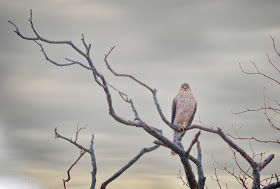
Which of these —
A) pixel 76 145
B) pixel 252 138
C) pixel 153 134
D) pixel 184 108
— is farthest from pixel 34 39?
pixel 184 108

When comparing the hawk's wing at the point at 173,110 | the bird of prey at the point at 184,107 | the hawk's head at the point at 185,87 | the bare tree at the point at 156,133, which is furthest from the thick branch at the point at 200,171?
the hawk's head at the point at 185,87

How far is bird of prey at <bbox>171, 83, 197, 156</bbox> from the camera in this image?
10.8m

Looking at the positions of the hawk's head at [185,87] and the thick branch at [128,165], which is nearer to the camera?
the thick branch at [128,165]

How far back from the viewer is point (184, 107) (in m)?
11.1

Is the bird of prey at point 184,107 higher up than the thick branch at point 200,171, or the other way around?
the bird of prey at point 184,107

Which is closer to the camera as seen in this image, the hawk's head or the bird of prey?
the bird of prey

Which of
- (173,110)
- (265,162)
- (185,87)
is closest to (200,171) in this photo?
(265,162)

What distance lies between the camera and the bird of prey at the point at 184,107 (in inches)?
424

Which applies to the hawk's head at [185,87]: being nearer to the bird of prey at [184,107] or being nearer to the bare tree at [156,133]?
the bird of prey at [184,107]

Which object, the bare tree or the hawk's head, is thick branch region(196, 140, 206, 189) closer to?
the bare tree

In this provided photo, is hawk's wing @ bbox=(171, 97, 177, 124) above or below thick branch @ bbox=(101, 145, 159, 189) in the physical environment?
above

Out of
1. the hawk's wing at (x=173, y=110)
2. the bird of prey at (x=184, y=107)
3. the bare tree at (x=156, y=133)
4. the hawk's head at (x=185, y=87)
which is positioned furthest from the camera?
the hawk's head at (x=185, y=87)

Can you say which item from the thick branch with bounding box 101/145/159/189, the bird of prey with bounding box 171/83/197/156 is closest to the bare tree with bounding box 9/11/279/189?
the thick branch with bounding box 101/145/159/189

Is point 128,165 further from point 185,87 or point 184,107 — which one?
point 185,87
